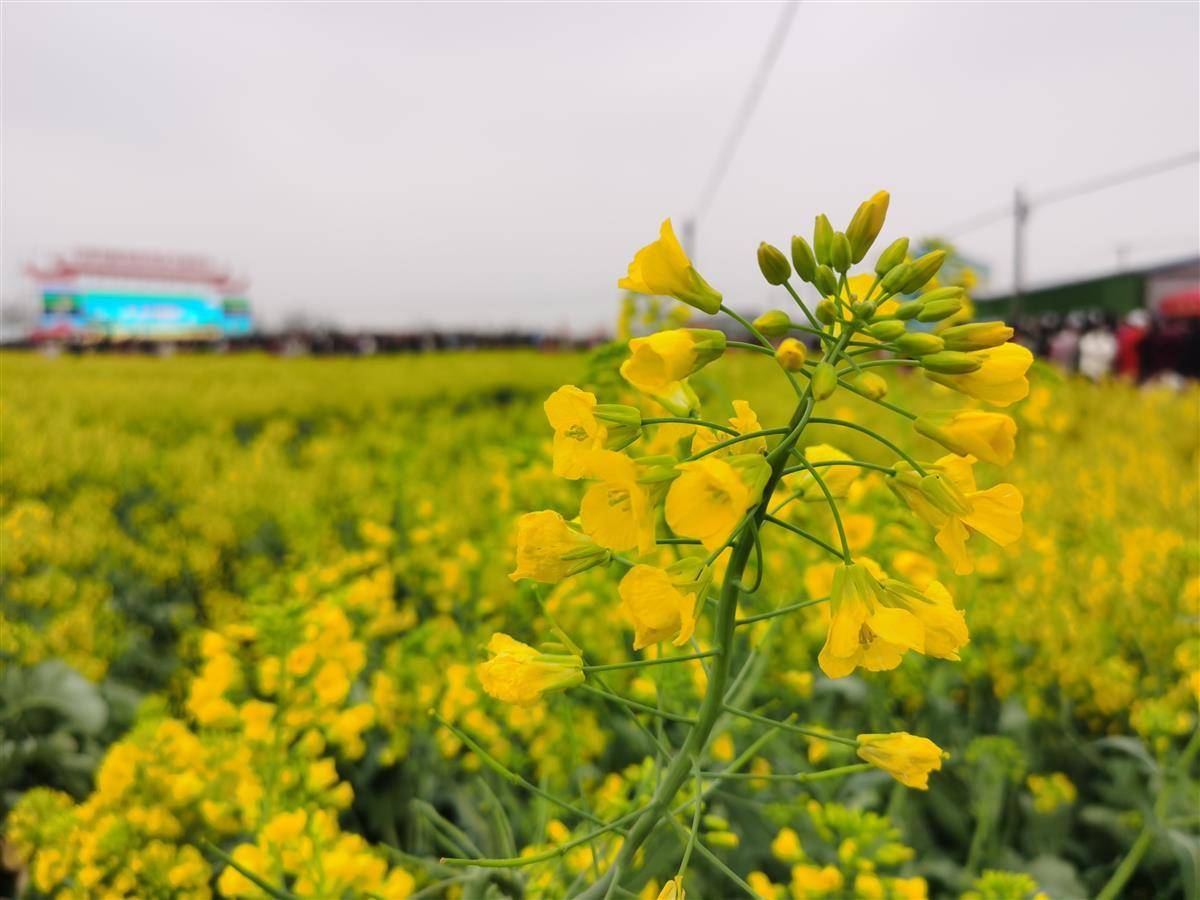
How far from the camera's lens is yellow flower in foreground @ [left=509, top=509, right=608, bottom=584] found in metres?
0.61

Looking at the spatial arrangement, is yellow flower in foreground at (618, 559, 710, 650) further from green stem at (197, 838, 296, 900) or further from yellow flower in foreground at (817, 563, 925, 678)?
green stem at (197, 838, 296, 900)

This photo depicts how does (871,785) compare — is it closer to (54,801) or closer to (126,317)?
(54,801)

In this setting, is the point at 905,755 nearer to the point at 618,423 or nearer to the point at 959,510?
the point at 959,510

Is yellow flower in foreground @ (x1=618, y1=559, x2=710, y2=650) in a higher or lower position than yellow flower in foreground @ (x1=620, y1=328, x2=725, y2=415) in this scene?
lower

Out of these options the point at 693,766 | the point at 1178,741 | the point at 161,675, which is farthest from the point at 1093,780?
the point at 161,675

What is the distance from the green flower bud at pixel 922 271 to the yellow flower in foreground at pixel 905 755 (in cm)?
36

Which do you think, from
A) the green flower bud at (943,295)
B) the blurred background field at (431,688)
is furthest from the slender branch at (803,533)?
the blurred background field at (431,688)

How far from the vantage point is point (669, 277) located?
64 centimetres

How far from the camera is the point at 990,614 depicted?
Answer: 73.5 inches

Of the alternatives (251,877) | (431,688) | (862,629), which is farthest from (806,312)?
(431,688)

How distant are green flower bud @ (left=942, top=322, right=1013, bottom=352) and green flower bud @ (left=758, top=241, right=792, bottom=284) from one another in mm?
133

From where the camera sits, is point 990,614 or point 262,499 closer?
point 990,614

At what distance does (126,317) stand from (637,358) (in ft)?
45.4

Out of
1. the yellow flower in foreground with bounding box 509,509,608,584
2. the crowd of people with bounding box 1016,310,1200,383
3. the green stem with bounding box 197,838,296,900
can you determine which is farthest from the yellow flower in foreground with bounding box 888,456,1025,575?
the crowd of people with bounding box 1016,310,1200,383
